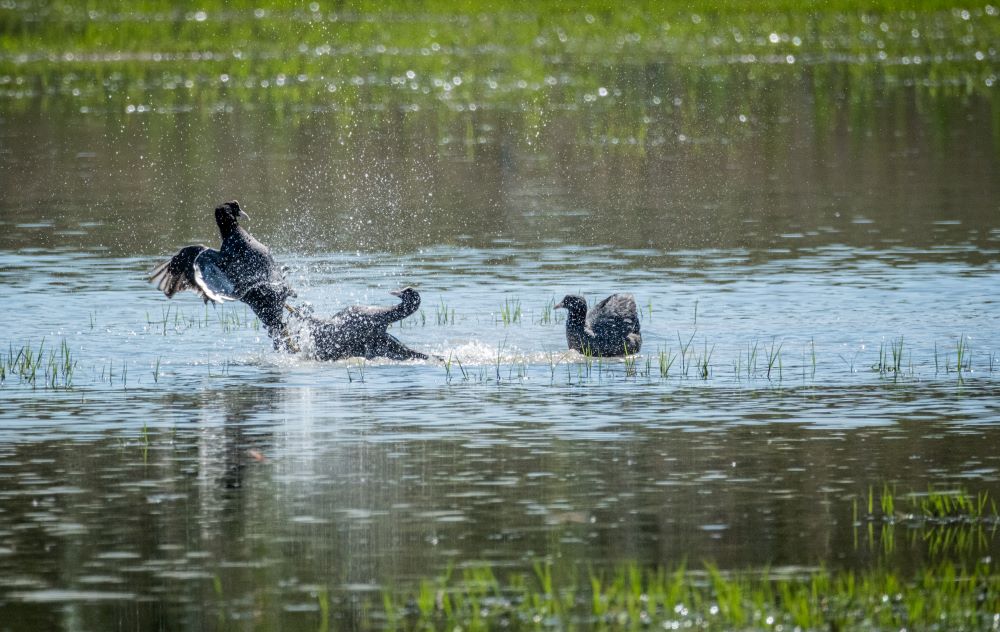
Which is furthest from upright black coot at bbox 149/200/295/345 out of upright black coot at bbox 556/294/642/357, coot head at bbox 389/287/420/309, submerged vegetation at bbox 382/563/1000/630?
submerged vegetation at bbox 382/563/1000/630

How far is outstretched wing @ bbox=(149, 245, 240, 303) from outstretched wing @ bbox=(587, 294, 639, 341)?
2.79 m

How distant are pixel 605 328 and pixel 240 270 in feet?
9.47

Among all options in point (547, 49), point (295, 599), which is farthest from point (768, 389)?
point (547, 49)

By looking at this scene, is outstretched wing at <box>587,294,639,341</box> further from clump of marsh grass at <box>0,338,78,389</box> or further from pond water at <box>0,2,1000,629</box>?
clump of marsh grass at <box>0,338,78,389</box>

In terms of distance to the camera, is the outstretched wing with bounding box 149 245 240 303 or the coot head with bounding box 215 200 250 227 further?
the coot head with bounding box 215 200 250 227

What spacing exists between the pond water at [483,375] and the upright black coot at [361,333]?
0.23m

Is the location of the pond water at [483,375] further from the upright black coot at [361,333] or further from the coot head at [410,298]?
the coot head at [410,298]

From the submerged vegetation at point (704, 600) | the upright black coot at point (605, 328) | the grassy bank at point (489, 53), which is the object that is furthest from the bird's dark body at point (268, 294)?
the grassy bank at point (489, 53)

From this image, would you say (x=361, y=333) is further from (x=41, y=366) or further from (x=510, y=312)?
(x=510, y=312)

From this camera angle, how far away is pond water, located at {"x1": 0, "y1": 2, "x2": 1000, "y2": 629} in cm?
1012

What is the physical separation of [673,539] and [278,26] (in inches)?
2073

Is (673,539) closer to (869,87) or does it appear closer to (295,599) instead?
(295,599)

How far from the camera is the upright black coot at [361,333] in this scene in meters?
16.1

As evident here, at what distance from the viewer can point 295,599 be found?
9.25 meters
